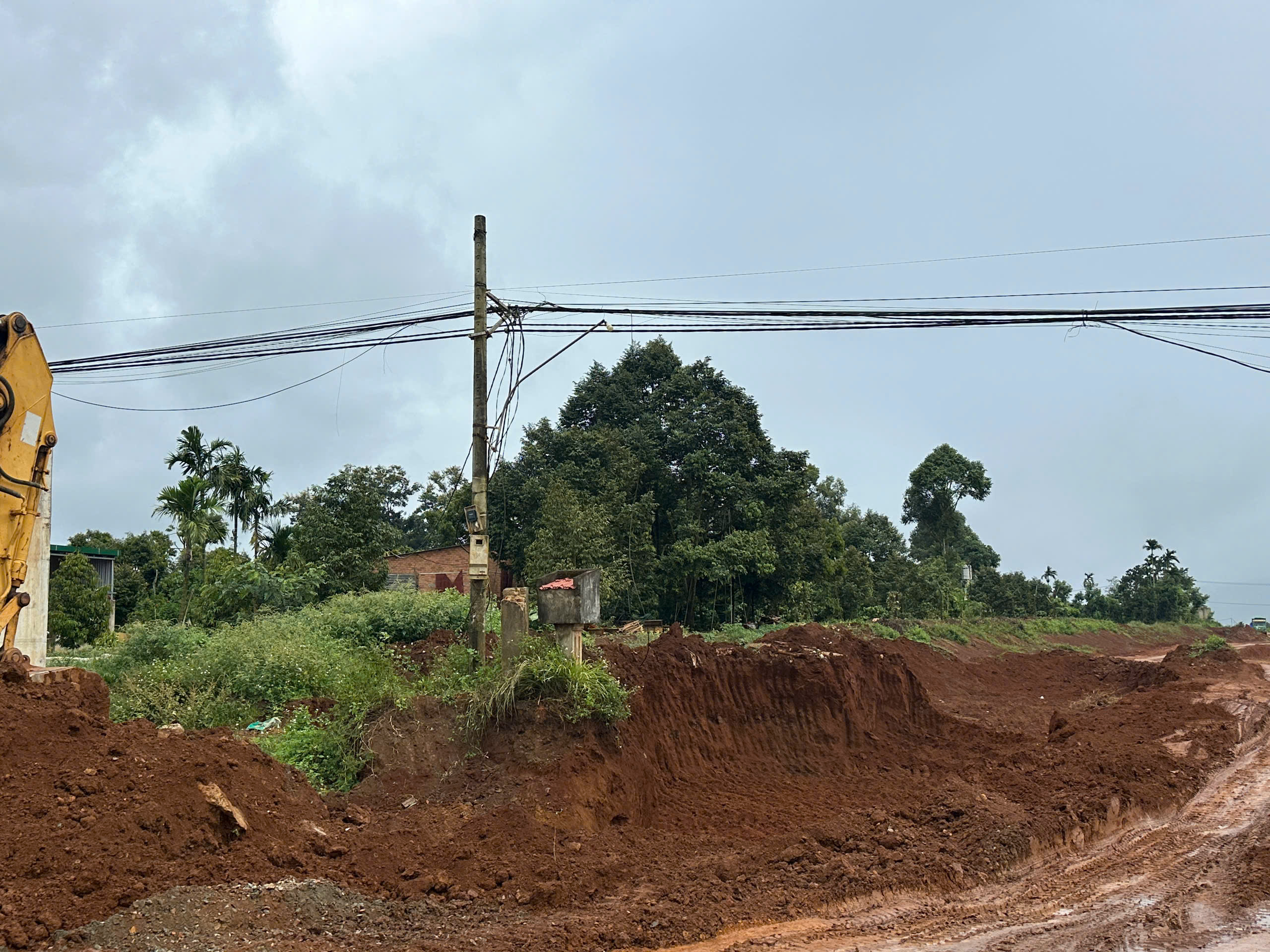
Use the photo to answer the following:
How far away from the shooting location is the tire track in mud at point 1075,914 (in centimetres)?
642

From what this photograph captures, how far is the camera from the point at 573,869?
7.30 meters

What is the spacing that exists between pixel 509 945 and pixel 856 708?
28.4 ft

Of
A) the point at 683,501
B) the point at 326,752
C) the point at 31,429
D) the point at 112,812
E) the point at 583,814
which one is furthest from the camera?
the point at 683,501

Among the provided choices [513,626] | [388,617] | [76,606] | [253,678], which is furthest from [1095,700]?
[76,606]

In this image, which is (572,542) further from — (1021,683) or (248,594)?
(1021,683)

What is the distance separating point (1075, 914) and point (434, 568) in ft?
93.1

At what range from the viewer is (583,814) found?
8547 mm

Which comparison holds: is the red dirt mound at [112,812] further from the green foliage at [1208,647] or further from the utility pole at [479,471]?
the green foliage at [1208,647]

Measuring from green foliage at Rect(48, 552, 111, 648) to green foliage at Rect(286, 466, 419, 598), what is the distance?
5.48 m

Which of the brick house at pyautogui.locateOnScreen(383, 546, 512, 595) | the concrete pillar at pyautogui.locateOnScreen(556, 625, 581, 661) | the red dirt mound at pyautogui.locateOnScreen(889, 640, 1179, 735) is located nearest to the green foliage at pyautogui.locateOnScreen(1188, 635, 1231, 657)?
the red dirt mound at pyautogui.locateOnScreen(889, 640, 1179, 735)

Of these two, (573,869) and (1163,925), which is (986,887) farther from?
(573,869)

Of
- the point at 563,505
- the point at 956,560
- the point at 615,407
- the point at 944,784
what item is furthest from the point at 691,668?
the point at 956,560

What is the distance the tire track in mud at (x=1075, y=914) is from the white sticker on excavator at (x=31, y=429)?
23.5 feet

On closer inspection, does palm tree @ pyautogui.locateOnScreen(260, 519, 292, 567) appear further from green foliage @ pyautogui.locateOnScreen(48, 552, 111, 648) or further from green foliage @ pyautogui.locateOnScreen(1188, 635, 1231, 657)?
green foliage @ pyautogui.locateOnScreen(1188, 635, 1231, 657)
